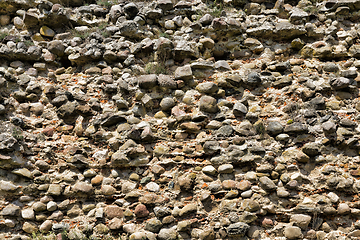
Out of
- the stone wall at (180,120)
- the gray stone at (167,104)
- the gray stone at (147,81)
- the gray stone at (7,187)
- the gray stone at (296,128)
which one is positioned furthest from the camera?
the gray stone at (147,81)

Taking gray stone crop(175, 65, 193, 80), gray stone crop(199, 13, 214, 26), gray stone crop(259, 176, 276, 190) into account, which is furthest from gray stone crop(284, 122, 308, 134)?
gray stone crop(199, 13, 214, 26)

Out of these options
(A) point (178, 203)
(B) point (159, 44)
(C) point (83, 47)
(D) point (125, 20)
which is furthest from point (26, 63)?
(A) point (178, 203)

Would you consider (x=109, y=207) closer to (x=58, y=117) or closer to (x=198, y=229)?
(x=198, y=229)

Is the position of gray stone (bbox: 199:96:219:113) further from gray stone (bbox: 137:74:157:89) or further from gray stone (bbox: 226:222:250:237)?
gray stone (bbox: 226:222:250:237)

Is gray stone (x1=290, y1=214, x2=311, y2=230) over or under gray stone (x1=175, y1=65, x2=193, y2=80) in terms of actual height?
under

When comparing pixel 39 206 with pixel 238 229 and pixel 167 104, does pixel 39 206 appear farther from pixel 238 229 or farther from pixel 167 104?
pixel 238 229

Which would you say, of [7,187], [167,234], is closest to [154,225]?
[167,234]

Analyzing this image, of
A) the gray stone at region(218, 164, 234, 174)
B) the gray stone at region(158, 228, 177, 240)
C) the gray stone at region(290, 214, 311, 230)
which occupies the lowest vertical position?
the gray stone at region(158, 228, 177, 240)

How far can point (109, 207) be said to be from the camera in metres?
4.49

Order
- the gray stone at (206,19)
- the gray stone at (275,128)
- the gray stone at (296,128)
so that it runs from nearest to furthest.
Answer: the gray stone at (296,128)
the gray stone at (275,128)
the gray stone at (206,19)

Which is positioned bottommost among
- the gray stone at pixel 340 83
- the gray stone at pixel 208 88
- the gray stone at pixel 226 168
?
the gray stone at pixel 226 168

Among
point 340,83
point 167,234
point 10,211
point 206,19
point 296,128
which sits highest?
point 206,19

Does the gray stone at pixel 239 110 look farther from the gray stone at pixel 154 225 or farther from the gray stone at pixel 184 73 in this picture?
the gray stone at pixel 154 225

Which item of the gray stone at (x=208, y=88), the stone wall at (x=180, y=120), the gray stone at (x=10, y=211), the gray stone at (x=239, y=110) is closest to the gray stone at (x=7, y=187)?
the stone wall at (x=180, y=120)
